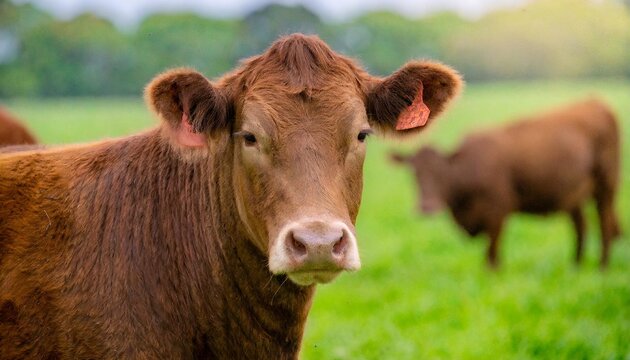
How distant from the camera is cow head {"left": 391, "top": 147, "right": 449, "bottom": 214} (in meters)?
12.6

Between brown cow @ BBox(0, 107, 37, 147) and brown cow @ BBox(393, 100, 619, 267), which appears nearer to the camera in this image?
brown cow @ BBox(0, 107, 37, 147)

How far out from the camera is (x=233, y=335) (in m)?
3.70

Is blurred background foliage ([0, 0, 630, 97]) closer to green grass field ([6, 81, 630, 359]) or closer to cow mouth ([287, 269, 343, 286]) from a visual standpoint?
green grass field ([6, 81, 630, 359])

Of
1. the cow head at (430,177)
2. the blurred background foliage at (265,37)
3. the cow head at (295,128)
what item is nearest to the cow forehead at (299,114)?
the cow head at (295,128)

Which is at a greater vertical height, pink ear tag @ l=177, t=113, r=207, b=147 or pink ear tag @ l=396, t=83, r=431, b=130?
pink ear tag @ l=177, t=113, r=207, b=147

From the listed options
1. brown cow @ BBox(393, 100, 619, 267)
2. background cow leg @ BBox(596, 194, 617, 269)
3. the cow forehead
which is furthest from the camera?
brown cow @ BBox(393, 100, 619, 267)

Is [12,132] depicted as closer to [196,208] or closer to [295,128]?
[196,208]

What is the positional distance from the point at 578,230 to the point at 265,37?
1285 centimetres

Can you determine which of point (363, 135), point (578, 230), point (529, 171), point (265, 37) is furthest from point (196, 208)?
point (265, 37)

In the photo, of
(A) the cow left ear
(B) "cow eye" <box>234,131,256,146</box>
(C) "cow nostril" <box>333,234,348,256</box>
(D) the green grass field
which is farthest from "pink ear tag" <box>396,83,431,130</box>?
(C) "cow nostril" <box>333,234,348,256</box>

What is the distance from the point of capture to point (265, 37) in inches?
874

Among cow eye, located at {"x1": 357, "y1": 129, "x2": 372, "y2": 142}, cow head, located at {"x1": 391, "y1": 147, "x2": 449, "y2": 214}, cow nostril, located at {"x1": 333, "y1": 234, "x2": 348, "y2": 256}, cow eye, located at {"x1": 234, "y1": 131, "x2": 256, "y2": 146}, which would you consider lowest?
cow head, located at {"x1": 391, "y1": 147, "x2": 449, "y2": 214}

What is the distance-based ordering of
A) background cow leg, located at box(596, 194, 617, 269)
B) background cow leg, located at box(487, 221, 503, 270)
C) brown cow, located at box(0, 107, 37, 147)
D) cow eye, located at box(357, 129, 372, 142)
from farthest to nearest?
background cow leg, located at box(596, 194, 617, 269) → background cow leg, located at box(487, 221, 503, 270) → brown cow, located at box(0, 107, 37, 147) → cow eye, located at box(357, 129, 372, 142)

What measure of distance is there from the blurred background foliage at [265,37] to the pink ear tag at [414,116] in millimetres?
17701
